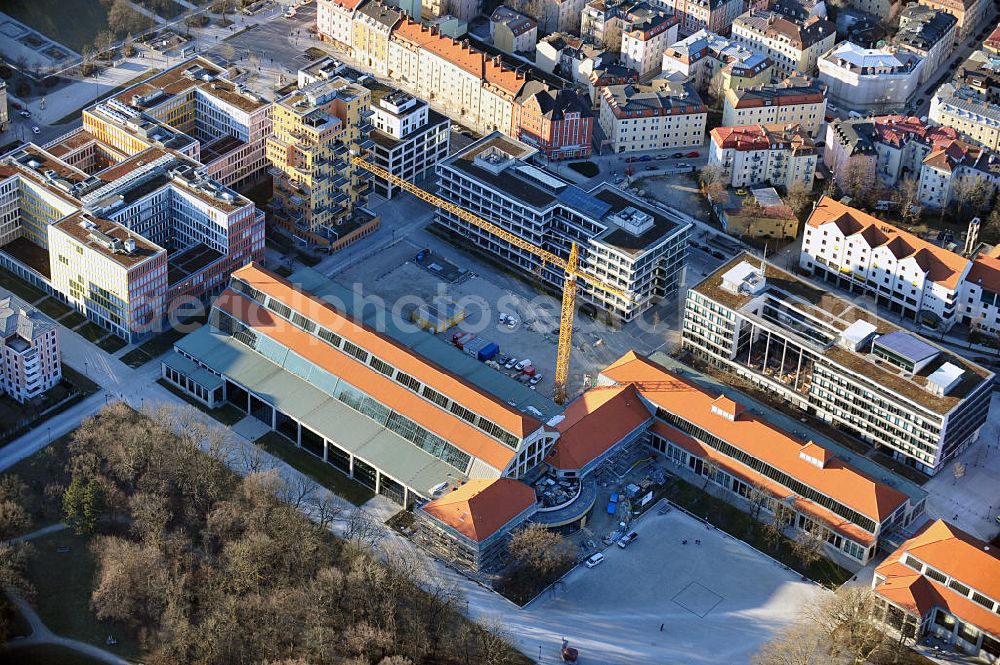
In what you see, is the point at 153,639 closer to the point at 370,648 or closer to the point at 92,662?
the point at 92,662

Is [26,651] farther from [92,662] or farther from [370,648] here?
[370,648]

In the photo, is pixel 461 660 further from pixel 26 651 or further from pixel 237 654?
pixel 26 651

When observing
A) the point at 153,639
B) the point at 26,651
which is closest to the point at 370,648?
the point at 153,639

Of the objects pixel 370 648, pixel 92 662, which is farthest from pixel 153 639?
pixel 370 648

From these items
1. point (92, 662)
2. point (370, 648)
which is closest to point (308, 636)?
point (370, 648)

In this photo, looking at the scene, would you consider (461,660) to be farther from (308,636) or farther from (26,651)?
(26,651)
